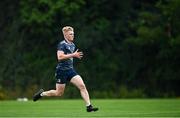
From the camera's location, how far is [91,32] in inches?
1775

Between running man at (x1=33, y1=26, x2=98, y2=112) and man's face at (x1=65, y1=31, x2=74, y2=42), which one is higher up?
man's face at (x1=65, y1=31, x2=74, y2=42)

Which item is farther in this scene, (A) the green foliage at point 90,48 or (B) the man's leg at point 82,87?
(A) the green foliage at point 90,48

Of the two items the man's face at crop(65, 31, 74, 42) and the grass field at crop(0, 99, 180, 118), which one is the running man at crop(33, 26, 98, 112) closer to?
the man's face at crop(65, 31, 74, 42)

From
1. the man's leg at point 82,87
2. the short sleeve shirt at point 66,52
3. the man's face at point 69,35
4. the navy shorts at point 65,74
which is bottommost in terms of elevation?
the man's leg at point 82,87

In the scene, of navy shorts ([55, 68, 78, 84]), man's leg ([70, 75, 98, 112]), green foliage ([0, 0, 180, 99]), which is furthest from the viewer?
green foliage ([0, 0, 180, 99])

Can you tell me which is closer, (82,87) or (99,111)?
(82,87)

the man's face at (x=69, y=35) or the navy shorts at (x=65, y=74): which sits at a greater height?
the man's face at (x=69, y=35)

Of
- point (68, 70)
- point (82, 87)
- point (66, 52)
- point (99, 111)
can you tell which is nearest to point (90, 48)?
point (99, 111)

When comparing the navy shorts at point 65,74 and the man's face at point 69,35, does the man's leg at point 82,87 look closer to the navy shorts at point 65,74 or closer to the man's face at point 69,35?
the navy shorts at point 65,74

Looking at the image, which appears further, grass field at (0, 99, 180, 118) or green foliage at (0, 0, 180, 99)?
green foliage at (0, 0, 180, 99)

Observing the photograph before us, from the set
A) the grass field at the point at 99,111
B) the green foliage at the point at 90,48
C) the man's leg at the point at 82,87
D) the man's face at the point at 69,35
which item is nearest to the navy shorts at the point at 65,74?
the man's leg at the point at 82,87

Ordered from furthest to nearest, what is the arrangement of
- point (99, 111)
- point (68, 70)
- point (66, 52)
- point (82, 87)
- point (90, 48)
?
point (90, 48) → point (99, 111) → point (68, 70) → point (66, 52) → point (82, 87)

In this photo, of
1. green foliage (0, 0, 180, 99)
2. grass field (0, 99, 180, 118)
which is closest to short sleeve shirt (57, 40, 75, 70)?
grass field (0, 99, 180, 118)

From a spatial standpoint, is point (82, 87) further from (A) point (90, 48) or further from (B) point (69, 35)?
(A) point (90, 48)
